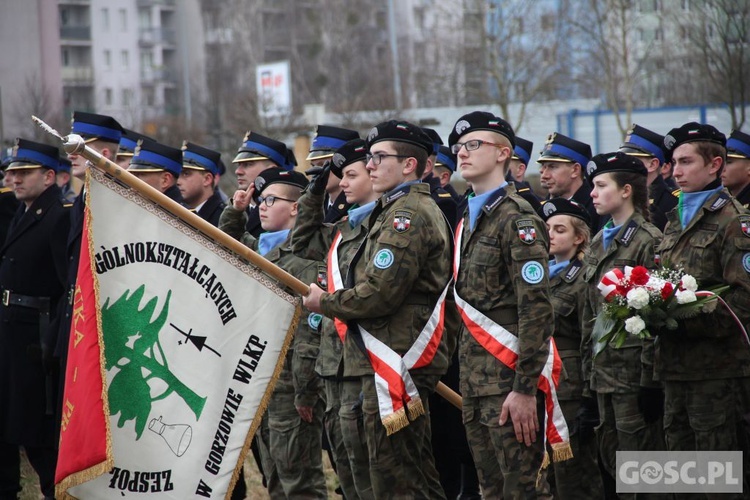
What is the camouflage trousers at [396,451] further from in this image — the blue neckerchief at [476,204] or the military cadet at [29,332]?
the military cadet at [29,332]

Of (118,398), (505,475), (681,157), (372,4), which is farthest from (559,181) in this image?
(372,4)

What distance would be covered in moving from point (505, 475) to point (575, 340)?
165 cm

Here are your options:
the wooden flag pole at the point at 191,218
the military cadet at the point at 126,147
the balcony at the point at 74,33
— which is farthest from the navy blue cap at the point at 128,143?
the balcony at the point at 74,33

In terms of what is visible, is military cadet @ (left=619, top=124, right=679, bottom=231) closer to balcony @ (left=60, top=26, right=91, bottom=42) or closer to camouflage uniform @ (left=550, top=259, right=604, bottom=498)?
camouflage uniform @ (left=550, top=259, right=604, bottom=498)

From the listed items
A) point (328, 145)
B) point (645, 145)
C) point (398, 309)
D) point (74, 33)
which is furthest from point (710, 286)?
point (74, 33)

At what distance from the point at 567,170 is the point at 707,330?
2.39 meters

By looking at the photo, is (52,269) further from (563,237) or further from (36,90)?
(36,90)

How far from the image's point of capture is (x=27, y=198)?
871 centimetres

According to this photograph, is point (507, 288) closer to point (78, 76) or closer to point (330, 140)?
point (330, 140)

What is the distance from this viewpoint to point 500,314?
5414mm

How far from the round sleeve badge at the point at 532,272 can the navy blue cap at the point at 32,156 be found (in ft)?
15.9

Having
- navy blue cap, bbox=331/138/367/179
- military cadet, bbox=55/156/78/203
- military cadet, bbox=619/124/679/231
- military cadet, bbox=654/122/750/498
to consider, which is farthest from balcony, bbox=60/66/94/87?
military cadet, bbox=654/122/750/498

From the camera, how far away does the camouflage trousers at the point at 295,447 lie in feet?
23.0

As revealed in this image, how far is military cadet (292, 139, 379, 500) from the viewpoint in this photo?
5.74m
